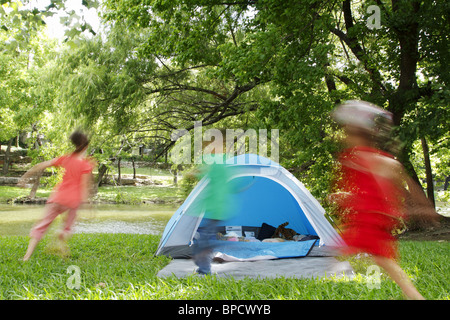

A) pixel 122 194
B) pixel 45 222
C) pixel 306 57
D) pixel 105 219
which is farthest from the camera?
pixel 122 194

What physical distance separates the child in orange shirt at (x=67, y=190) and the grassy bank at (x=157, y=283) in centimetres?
36

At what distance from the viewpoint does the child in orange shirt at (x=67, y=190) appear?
4.29 meters

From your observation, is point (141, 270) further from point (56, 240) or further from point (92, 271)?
point (56, 240)

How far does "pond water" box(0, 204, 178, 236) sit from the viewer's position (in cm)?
1092

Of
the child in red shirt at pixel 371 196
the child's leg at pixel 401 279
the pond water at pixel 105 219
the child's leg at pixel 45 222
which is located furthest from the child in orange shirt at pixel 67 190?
the pond water at pixel 105 219

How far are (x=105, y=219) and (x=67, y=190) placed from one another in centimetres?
943

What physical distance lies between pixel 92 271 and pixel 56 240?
135 centimetres

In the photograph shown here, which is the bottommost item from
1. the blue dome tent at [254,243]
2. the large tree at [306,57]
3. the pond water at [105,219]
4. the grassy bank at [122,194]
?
the pond water at [105,219]

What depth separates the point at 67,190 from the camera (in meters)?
4.39

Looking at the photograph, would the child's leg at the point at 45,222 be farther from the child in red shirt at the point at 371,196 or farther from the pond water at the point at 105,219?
the pond water at the point at 105,219

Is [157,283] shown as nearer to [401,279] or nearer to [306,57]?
[401,279]

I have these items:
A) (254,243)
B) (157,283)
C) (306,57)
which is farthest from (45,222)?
(306,57)
